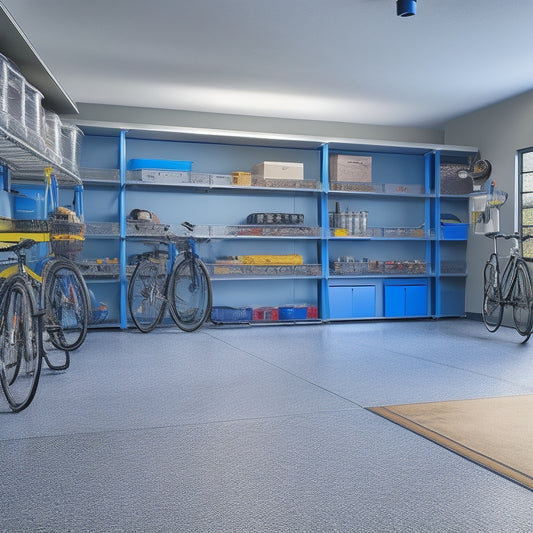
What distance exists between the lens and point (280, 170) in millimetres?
7781

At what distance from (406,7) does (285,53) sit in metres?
1.58

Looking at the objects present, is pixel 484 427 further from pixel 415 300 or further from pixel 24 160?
pixel 415 300

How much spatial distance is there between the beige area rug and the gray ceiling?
3.06 m

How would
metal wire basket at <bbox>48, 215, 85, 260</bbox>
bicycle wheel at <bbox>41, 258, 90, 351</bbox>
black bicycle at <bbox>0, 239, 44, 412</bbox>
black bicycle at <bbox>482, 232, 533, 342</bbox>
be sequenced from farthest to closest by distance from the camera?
black bicycle at <bbox>482, 232, 533, 342</bbox> < metal wire basket at <bbox>48, 215, 85, 260</bbox> < bicycle wheel at <bbox>41, 258, 90, 351</bbox> < black bicycle at <bbox>0, 239, 44, 412</bbox>

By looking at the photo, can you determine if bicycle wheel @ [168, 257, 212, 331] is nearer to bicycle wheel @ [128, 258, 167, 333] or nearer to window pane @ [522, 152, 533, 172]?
bicycle wheel @ [128, 258, 167, 333]

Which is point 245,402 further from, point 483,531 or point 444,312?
point 444,312

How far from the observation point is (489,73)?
21.4ft

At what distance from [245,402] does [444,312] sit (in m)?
5.65

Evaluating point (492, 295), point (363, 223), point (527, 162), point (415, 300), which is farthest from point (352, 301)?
point (527, 162)

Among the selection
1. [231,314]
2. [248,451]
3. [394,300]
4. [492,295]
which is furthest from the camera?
[394,300]

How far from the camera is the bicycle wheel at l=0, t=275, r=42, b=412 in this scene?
3229 mm

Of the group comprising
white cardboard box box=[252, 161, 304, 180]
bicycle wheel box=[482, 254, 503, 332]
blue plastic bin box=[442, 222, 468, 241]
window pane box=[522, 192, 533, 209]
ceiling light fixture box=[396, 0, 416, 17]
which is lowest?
bicycle wheel box=[482, 254, 503, 332]

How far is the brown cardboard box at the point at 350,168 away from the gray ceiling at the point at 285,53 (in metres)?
0.60

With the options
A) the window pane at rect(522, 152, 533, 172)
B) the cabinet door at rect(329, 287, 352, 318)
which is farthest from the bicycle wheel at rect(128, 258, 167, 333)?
the window pane at rect(522, 152, 533, 172)
